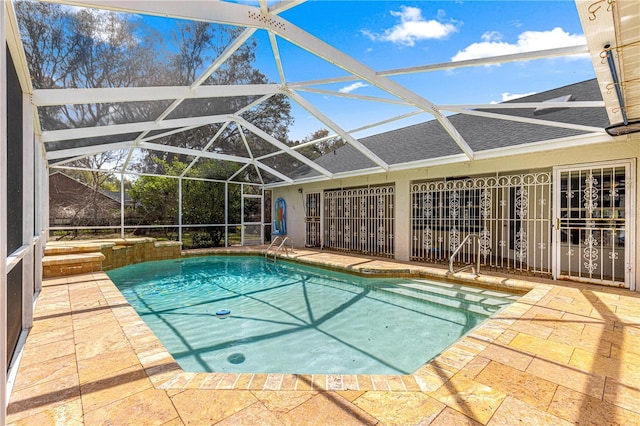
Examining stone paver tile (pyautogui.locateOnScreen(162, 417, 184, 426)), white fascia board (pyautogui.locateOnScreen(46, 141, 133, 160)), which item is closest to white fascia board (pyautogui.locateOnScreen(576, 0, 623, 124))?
stone paver tile (pyautogui.locateOnScreen(162, 417, 184, 426))

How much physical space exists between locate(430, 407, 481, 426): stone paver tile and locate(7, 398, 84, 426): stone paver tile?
2237mm

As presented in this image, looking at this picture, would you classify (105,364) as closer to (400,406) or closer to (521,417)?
(400,406)

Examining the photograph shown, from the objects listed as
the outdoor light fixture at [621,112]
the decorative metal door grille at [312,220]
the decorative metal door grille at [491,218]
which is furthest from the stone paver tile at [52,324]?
the decorative metal door grille at [312,220]

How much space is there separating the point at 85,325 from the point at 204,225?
8922 millimetres

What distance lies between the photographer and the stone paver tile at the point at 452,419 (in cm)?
185

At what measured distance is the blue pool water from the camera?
3457 mm

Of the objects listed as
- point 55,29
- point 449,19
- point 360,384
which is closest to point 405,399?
point 360,384

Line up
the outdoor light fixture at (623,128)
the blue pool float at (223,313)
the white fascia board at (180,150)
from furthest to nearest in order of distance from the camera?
the white fascia board at (180,150), the blue pool float at (223,313), the outdoor light fixture at (623,128)

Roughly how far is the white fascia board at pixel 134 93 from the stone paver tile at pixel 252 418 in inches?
170

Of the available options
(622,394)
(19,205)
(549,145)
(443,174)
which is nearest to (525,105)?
(549,145)

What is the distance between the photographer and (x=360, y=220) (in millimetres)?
10891

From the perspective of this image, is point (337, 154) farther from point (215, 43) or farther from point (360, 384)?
point (360, 384)

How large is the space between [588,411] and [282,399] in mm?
2082

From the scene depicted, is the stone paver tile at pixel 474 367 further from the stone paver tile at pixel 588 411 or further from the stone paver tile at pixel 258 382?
the stone paver tile at pixel 258 382
